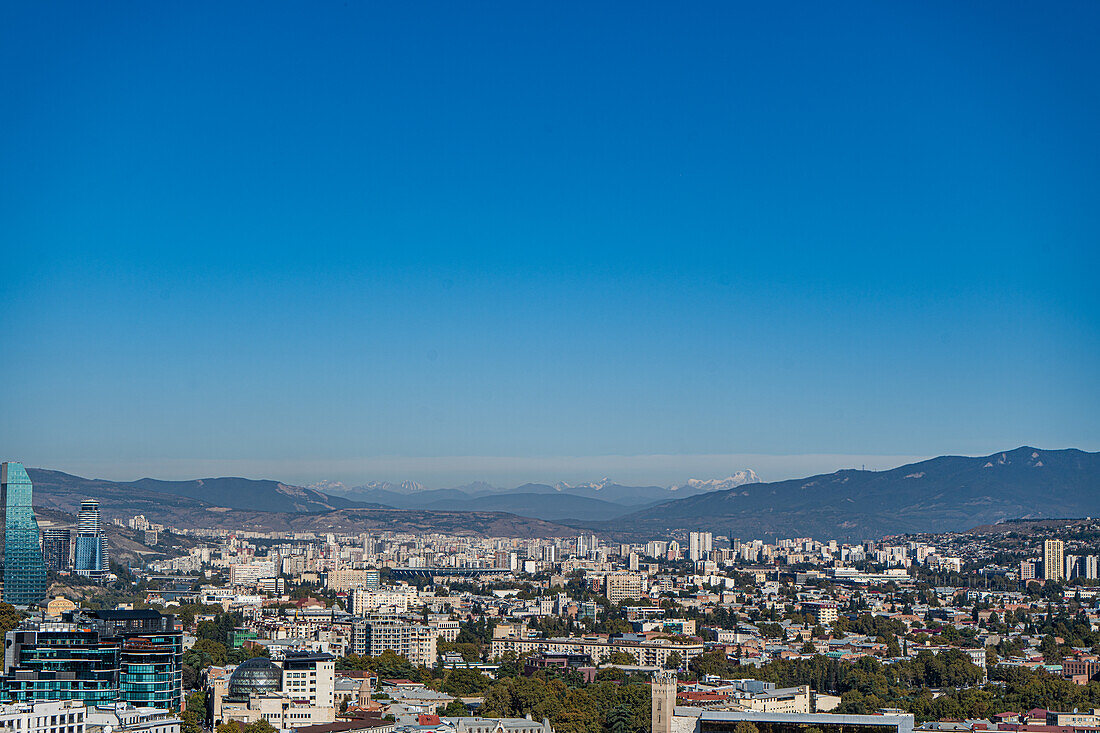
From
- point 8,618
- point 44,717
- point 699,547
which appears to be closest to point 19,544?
point 8,618

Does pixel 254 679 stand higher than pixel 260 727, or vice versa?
pixel 254 679

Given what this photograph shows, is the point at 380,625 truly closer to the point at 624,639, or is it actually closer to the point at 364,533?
the point at 624,639

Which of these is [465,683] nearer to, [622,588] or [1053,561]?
[622,588]

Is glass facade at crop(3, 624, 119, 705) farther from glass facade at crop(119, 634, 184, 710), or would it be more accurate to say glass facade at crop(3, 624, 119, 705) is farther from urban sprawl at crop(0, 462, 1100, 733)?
glass facade at crop(119, 634, 184, 710)

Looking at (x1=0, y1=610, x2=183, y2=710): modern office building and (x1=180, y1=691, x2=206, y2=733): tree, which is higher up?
(x1=0, y1=610, x2=183, y2=710): modern office building

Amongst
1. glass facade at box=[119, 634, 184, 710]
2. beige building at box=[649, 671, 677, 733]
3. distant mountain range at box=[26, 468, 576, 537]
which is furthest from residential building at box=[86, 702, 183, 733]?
distant mountain range at box=[26, 468, 576, 537]

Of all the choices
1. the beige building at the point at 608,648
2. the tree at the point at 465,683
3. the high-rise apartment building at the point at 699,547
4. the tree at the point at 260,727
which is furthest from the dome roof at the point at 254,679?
the high-rise apartment building at the point at 699,547

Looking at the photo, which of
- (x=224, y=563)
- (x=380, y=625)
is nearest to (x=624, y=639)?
(x=380, y=625)
